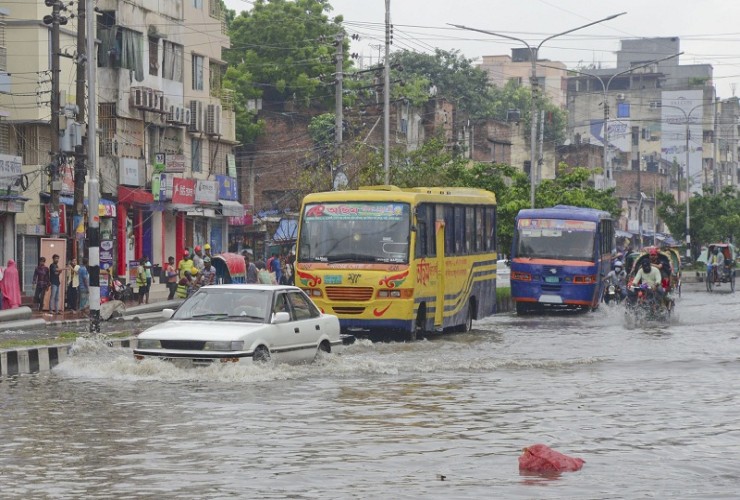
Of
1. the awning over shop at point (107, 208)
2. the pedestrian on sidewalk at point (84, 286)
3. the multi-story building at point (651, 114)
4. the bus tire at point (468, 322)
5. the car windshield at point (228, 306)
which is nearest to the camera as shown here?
the car windshield at point (228, 306)

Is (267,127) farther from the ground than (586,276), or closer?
farther from the ground

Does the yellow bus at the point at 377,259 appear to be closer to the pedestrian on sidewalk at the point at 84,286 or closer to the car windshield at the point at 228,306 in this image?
the car windshield at the point at 228,306

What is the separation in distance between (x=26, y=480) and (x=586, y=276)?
28.5 metres

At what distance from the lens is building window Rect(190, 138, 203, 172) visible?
5956cm

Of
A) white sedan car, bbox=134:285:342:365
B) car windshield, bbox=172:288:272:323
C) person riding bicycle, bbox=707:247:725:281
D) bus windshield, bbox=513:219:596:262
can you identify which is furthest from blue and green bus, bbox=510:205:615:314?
car windshield, bbox=172:288:272:323

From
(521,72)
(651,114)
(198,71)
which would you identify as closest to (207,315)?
(198,71)

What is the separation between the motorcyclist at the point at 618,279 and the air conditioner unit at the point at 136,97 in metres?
18.0

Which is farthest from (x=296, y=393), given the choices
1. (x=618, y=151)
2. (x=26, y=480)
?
(x=618, y=151)

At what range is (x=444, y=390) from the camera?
1838 cm

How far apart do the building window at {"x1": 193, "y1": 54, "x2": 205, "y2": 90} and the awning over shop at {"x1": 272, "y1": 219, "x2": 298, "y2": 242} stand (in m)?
7.35

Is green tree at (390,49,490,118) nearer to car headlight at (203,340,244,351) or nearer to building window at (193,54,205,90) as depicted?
building window at (193,54,205,90)

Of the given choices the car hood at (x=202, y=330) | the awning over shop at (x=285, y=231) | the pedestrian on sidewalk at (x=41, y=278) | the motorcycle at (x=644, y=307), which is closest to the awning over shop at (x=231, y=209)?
the awning over shop at (x=285, y=231)

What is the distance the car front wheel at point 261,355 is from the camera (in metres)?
18.8

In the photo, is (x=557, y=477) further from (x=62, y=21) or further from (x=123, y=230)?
(x=123, y=230)
